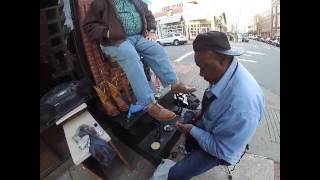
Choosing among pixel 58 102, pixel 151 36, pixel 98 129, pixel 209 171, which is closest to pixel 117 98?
pixel 98 129

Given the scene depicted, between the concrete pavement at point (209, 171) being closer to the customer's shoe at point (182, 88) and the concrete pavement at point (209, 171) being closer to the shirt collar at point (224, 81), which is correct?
the customer's shoe at point (182, 88)

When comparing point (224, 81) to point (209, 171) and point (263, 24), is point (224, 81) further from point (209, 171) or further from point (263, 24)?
point (209, 171)

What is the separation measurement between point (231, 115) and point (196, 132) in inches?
11.3

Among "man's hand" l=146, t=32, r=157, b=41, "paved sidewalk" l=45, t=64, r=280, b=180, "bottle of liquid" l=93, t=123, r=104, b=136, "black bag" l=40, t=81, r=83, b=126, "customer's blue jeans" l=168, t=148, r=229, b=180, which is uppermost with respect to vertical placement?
"man's hand" l=146, t=32, r=157, b=41

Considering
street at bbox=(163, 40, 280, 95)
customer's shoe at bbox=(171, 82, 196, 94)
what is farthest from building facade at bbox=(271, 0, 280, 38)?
customer's shoe at bbox=(171, 82, 196, 94)

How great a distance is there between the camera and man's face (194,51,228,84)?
4.50 ft

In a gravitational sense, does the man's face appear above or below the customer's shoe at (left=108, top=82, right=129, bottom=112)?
above

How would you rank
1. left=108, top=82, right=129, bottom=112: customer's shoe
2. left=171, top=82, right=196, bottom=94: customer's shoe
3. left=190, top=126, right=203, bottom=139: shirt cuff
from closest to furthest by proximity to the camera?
left=190, top=126, right=203, bottom=139: shirt cuff, left=171, top=82, right=196, bottom=94: customer's shoe, left=108, top=82, right=129, bottom=112: customer's shoe

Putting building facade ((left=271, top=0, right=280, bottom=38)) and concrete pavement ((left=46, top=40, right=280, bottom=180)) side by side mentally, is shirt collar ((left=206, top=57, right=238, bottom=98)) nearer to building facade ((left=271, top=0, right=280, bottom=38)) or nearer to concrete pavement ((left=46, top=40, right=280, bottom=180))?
building facade ((left=271, top=0, right=280, bottom=38))

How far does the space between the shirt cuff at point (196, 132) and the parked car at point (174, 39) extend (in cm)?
61
